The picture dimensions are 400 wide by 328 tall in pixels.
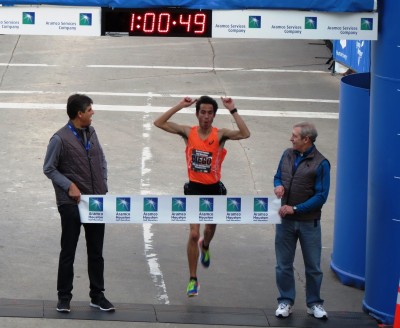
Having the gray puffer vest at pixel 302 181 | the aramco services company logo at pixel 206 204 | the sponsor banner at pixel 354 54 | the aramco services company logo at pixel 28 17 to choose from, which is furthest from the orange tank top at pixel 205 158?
the sponsor banner at pixel 354 54

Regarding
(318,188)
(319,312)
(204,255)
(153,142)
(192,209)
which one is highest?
(318,188)

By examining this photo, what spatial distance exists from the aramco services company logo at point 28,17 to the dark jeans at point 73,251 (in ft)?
5.35

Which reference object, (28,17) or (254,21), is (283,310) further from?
(28,17)

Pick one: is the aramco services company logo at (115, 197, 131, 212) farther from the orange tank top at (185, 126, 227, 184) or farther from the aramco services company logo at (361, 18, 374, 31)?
the aramco services company logo at (361, 18, 374, 31)

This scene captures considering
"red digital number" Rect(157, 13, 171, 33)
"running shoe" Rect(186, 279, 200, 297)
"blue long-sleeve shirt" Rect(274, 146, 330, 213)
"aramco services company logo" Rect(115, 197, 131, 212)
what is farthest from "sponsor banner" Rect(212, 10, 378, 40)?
"running shoe" Rect(186, 279, 200, 297)

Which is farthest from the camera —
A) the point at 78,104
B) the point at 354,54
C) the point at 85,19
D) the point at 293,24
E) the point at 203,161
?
the point at 354,54

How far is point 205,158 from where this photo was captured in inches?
388

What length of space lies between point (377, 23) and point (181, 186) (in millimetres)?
5507

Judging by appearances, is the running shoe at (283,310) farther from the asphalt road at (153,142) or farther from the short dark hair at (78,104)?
the short dark hair at (78,104)

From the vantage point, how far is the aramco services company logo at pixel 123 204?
9.59 metres

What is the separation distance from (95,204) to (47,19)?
167 centimetres

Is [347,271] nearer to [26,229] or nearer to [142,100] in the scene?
[26,229]

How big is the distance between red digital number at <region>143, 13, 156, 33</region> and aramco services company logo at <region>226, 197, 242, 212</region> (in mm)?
1708

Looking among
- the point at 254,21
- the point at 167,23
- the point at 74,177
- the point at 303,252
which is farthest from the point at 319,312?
the point at 167,23
